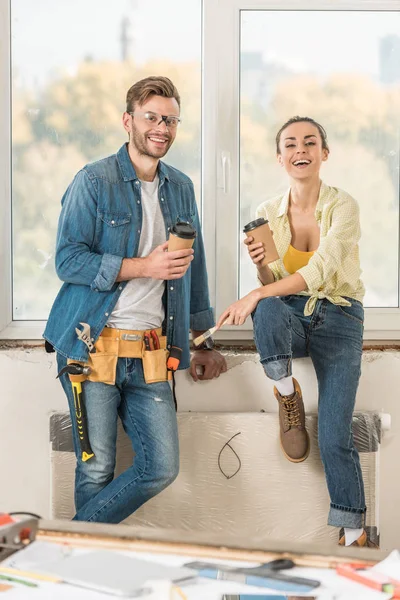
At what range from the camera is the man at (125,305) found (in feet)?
6.92

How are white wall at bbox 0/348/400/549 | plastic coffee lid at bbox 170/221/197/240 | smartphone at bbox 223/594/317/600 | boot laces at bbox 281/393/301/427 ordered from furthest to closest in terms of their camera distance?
white wall at bbox 0/348/400/549 → boot laces at bbox 281/393/301/427 → plastic coffee lid at bbox 170/221/197/240 → smartphone at bbox 223/594/317/600

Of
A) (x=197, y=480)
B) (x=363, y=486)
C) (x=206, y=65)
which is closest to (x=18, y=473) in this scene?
(x=197, y=480)

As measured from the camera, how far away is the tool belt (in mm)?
2117

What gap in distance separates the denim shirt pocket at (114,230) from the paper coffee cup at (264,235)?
37 cm

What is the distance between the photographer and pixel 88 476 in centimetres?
216

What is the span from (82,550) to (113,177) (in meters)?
1.25

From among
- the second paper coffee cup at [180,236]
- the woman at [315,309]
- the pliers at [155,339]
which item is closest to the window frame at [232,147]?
the woman at [315,309]

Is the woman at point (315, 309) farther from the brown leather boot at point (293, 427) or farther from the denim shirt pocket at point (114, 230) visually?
the denim shirt pocket at point (114, 230)

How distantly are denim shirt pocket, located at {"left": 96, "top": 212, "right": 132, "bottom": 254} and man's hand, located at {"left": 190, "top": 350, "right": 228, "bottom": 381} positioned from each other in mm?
504

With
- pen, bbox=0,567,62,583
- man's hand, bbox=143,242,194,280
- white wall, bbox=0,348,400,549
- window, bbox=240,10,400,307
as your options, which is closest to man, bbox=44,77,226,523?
man's hand, bbox=143,242,194,280

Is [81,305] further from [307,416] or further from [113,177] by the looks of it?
[307,416]

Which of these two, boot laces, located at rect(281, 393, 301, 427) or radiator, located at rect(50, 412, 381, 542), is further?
radiator, located at rect(50, 412, 381, 542)

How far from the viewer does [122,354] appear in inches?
84.4

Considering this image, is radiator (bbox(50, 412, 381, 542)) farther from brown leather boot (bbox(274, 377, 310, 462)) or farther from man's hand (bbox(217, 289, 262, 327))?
man's hand (bbox(217, 289, 262, 327))
